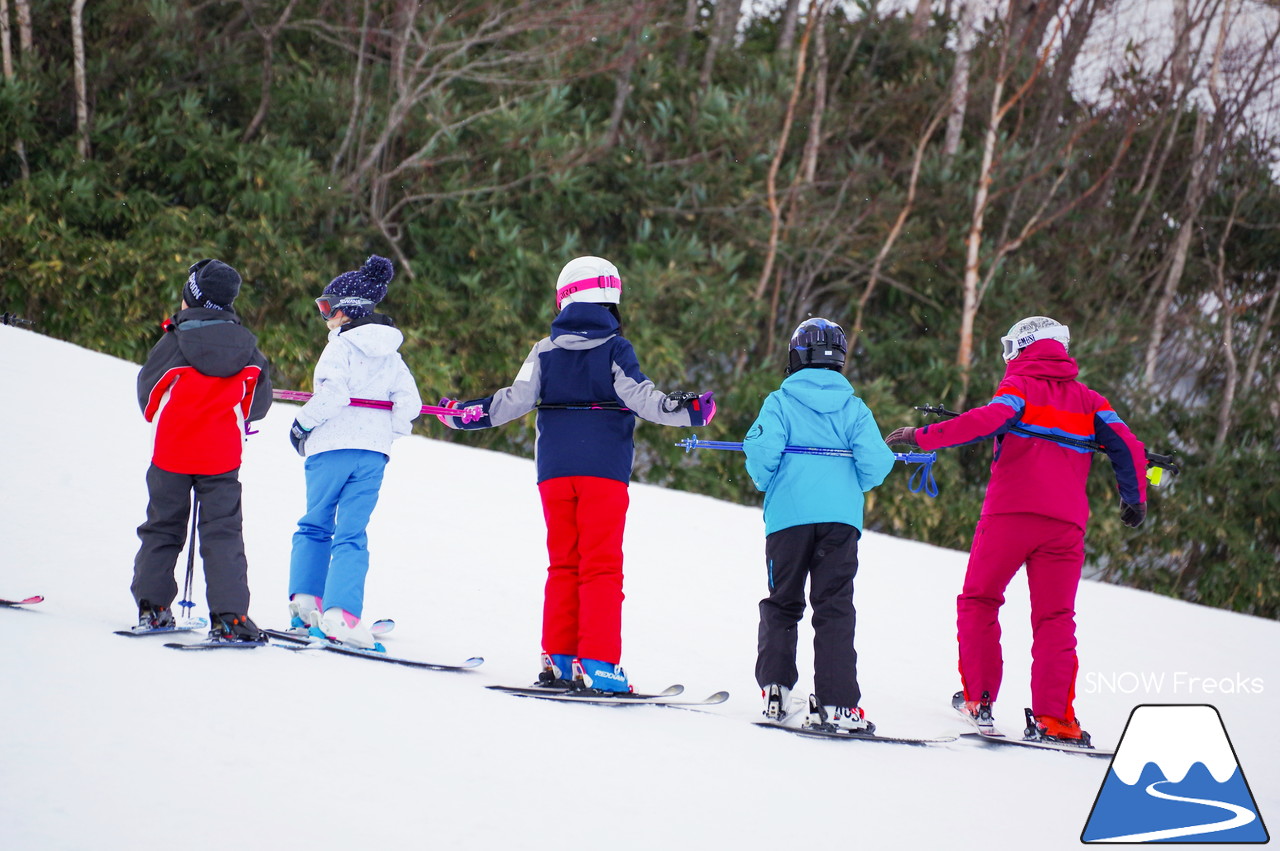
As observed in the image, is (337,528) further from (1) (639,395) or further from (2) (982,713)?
(2) (982,713)

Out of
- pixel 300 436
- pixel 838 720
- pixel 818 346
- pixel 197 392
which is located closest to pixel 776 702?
pixel 838 720

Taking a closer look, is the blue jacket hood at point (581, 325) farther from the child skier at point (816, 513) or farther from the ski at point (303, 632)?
the ski at point (303, 632)

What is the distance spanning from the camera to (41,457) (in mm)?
6172

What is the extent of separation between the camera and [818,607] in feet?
12.8

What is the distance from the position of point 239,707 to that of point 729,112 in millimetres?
11006

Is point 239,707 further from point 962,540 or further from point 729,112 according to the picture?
point 729,112

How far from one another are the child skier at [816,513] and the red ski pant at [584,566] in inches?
19.7

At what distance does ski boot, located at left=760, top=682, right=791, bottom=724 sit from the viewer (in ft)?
12.7

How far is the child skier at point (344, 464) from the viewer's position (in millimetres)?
4172

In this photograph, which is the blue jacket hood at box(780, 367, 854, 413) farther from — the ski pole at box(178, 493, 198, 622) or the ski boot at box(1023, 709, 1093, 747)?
the ski pole at box(178, 493, 198, 622)

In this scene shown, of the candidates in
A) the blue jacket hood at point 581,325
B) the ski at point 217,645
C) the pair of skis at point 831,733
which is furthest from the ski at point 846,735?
the ski at point 217,645

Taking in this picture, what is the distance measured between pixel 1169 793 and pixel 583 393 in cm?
211

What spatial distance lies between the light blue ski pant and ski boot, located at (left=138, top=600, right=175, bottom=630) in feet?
1.66

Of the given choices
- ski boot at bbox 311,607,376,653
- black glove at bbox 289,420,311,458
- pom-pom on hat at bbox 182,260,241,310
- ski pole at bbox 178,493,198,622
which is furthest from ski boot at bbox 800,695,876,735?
pom-pom on hat at bbox 182,260,241,310
